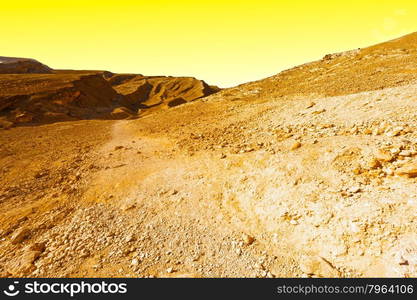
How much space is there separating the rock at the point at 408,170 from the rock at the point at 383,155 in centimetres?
37

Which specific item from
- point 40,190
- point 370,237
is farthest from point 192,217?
point 40,190

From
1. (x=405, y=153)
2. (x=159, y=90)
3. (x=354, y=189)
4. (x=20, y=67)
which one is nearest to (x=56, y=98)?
(x=354, y=189)

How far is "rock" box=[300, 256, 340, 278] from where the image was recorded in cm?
408

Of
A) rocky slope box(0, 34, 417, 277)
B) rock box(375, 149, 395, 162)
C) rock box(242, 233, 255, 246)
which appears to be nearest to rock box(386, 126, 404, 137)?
rocky slope box(0, 34, 417, 277)

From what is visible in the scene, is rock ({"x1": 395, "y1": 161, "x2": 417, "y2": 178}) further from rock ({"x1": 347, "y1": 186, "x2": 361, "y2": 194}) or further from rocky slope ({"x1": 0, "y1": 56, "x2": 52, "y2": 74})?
rocky slope ({"x1": 0, "y1": 56, "x2": 52, "y2": 74})

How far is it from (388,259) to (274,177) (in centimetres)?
289

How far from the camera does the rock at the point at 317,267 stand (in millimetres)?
4082

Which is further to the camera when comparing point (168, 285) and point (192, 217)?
point (192, 217)

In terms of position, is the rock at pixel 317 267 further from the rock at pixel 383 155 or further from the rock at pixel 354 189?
the rock at pixel 383 155

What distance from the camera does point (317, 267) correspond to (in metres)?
4.20

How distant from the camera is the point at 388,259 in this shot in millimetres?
3893

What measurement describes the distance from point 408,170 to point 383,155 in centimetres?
69

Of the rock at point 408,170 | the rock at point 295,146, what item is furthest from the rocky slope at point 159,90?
the rock at point 408,170

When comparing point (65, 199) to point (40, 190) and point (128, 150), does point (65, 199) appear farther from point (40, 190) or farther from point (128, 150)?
point (128, 150)
